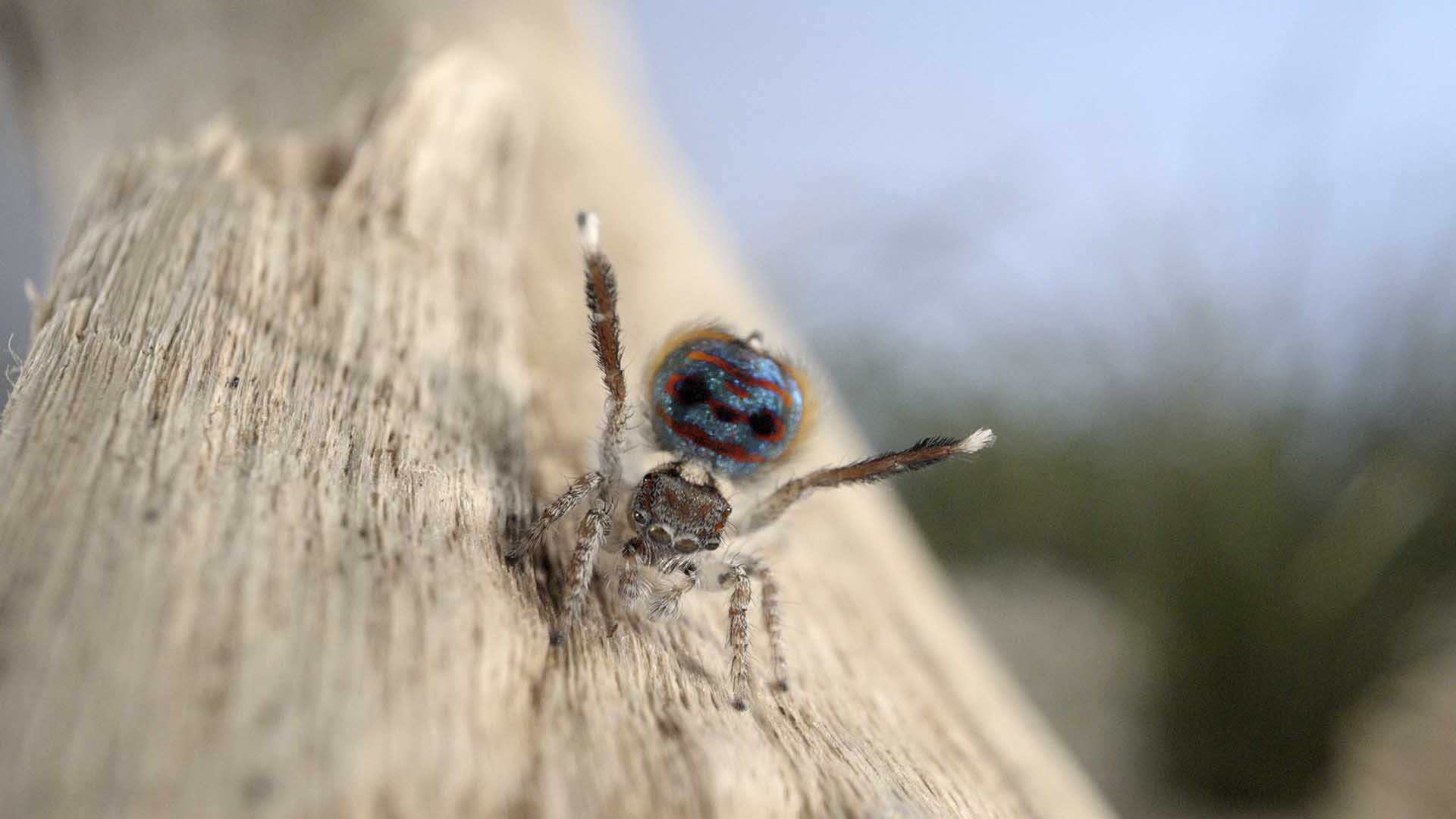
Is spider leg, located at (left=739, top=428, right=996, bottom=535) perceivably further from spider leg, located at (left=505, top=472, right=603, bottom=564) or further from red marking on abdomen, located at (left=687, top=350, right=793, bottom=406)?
spider leg, located at (left=505, top=472, right=603, bottom=564)

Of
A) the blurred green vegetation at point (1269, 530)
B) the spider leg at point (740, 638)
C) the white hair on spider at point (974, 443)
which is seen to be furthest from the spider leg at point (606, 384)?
the blurred green vegetation at point (1269, 530)

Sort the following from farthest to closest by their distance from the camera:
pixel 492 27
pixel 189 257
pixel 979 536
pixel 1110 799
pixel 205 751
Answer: pixel 979 536 < pixel 1110 799 < pixel 492 27 < pixel 189 257 < pixel 205 751

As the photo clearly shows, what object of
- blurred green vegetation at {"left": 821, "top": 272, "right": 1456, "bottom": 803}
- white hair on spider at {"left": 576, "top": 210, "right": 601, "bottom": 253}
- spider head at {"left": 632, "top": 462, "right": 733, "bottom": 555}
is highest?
white hair on spider at {"left": 576, "top": 210, "right": 601, "bottom": 253}

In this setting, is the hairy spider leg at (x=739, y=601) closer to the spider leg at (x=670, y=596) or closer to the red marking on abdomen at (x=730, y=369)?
the spider leg at (x=670, y=596)

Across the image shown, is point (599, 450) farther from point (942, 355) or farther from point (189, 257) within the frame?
point (942, 355)

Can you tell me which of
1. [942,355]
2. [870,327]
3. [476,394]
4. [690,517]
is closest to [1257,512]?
[942,355]

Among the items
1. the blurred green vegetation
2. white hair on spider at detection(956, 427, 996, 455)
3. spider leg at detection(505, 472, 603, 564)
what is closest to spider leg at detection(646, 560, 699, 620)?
spider leg at detection(505, 472, 603, 564)
